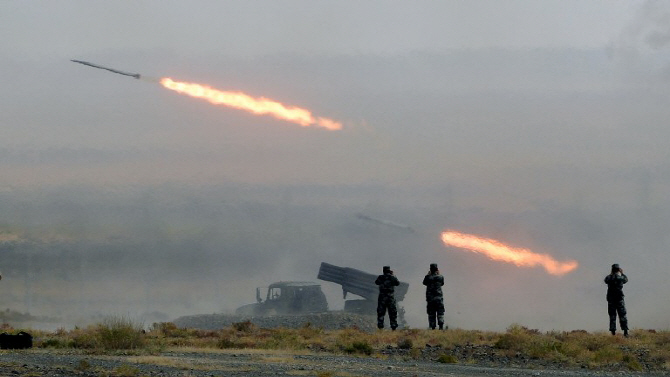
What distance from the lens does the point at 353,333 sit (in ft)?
112

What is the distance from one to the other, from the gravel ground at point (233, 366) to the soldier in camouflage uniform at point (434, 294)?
26.8 ft

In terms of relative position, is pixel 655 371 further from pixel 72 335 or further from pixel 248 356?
pixel 72 335

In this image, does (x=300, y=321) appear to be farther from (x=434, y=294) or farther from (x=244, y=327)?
(x=434, y=294)

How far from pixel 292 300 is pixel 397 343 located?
23.6 meters

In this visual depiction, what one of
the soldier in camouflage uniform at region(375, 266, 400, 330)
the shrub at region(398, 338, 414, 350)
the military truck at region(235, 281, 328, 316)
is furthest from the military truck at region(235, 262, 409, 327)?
the shrub at region(398, 338, 414, 350)

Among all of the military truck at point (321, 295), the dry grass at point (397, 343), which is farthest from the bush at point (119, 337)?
the military truck at point (321, 295)

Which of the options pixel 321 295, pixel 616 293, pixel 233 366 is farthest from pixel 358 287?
pixel 233 366

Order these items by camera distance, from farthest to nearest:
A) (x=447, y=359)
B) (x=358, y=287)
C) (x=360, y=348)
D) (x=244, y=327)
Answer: (x=358, y=287) → (x=244, y=327) → (x=360, y=348) → (x=447, y=359)

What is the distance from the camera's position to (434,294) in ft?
119

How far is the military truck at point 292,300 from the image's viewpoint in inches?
2125

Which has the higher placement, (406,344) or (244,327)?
(244,327)

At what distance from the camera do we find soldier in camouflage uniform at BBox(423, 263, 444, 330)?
36.1 meters

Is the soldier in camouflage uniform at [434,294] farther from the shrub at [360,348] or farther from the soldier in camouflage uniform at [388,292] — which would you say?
the shrub at [360,348]

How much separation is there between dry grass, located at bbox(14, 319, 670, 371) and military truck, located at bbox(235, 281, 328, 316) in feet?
61.2
